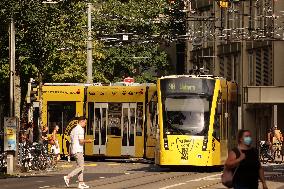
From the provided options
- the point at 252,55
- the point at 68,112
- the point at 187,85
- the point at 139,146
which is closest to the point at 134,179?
the point at 187,85

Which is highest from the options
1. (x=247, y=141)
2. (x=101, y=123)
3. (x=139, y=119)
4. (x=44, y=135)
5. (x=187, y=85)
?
(x=187, y=85)

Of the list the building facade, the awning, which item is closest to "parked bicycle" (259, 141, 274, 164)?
the awning

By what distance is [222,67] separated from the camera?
7575cm

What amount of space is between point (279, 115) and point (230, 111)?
955 inches

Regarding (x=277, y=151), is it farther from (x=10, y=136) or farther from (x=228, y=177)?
(x=228, y=177)

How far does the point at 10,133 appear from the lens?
36.9 meters

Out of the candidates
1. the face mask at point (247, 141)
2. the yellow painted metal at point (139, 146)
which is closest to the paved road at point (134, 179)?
the yellow painted metal at point (139, 146)

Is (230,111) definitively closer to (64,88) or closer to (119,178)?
(119,178)

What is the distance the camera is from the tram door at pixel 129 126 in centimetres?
4731

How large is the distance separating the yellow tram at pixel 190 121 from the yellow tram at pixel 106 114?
28.7ft

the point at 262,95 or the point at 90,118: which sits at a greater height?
the point at 262,95

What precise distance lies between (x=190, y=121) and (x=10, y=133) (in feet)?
18.8

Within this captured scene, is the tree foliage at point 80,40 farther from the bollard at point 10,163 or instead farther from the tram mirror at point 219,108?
the tram mirror at point 219,108

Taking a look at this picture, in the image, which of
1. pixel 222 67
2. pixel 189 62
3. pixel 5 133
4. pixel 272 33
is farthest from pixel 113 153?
pixel 189 62
